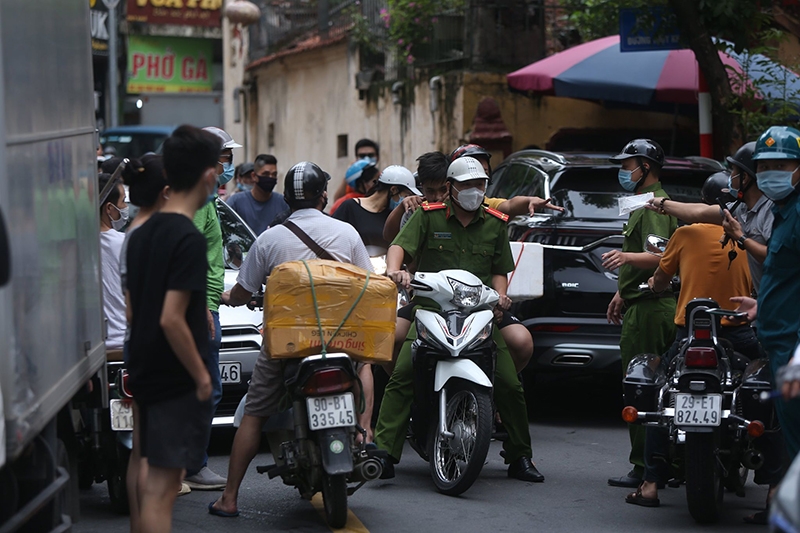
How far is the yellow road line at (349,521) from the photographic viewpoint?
19.9ft

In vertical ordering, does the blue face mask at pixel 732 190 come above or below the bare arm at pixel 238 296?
above

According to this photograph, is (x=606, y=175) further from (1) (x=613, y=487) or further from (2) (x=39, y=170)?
(2) (x=39, y=170)

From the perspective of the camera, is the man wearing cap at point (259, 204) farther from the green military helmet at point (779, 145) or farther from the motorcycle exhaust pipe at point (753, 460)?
the green military helmet at point (779, 145)

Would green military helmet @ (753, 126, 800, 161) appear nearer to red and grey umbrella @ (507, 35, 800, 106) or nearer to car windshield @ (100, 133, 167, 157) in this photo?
red and grey umbrella @ (507, 35, 800, 106)

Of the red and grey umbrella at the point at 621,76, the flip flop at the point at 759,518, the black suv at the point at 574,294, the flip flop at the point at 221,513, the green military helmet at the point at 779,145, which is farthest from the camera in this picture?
the red and grey umbrella at the point at 621,76

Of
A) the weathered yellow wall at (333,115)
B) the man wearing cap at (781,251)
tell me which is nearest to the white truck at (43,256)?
the man wearing cap at (781,251)

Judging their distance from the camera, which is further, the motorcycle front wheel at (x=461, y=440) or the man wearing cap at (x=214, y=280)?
the man wearing cap at (x=214, y=280)

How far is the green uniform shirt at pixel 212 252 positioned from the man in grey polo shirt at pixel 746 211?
2480 mm

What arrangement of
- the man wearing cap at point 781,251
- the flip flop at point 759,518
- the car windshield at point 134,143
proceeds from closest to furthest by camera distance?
1. the man wearing cap at point 781,251
2. the flip flop at point 759,518
3. the car windshield at point 134,143

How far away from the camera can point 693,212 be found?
6.34 meters

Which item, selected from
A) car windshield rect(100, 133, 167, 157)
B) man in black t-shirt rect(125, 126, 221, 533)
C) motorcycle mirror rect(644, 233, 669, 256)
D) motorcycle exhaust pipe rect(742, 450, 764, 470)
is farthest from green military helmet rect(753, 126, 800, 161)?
car windshield rect(100, 133, 167, 157)

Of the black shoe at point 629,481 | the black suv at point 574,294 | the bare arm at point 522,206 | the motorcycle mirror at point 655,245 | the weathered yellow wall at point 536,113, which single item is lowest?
the black shoe at point 629,481

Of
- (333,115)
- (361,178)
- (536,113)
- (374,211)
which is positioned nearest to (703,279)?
(374,211)

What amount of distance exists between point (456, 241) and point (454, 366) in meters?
0.89
